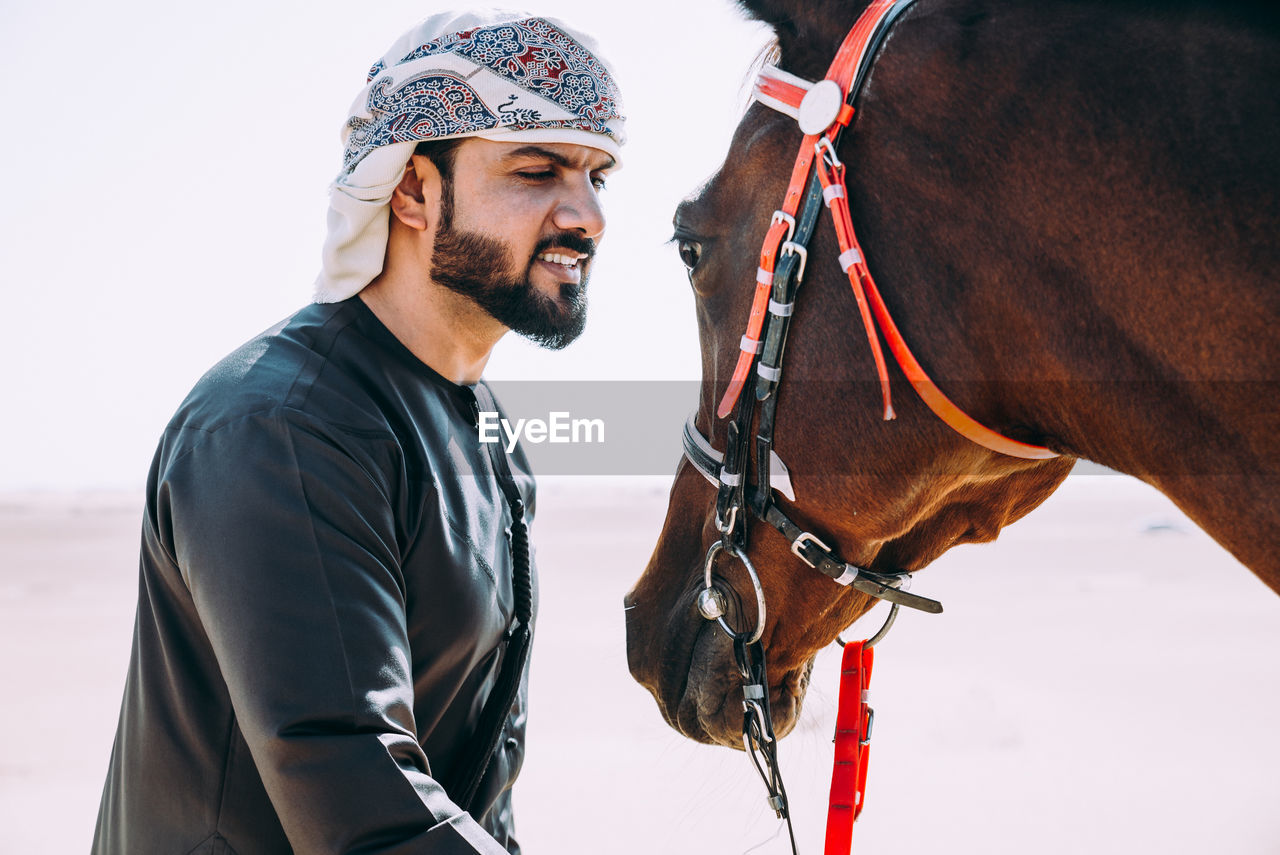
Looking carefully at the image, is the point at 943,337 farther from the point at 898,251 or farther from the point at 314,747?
the point at 314,747

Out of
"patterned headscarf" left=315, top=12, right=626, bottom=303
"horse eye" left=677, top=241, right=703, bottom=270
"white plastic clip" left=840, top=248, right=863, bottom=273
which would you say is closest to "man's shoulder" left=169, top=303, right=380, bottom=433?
"patterned headscarf" left=315, top=12, right=626, bottom=303

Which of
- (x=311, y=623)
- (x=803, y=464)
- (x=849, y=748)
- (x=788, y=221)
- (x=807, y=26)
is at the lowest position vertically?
(x=849, y=748)

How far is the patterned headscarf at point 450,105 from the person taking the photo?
2.17 meters

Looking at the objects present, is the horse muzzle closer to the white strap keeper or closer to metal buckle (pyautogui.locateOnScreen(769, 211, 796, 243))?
the white strap keeper

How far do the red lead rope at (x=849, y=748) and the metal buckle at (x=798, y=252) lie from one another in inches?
34.2

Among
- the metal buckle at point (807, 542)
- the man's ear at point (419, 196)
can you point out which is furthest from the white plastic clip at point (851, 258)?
the man's ear at point (419, 196)

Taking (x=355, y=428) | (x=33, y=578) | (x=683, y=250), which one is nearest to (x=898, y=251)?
(x=683, y=250)

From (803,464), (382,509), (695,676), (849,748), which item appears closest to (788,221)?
(803,464)

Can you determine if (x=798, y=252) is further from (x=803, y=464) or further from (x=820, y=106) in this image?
(x=803, y=464)

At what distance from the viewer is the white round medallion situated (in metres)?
1.72

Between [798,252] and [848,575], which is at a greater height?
[798,252]

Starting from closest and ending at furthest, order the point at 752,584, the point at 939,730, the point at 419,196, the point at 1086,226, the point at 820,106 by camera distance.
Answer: the point at 1086,226 → the point at 820,106 → the point at 752,584 → the point at 419,196 → the point at 939,730

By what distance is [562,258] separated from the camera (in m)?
2.32

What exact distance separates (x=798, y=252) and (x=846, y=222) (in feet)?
0.36
